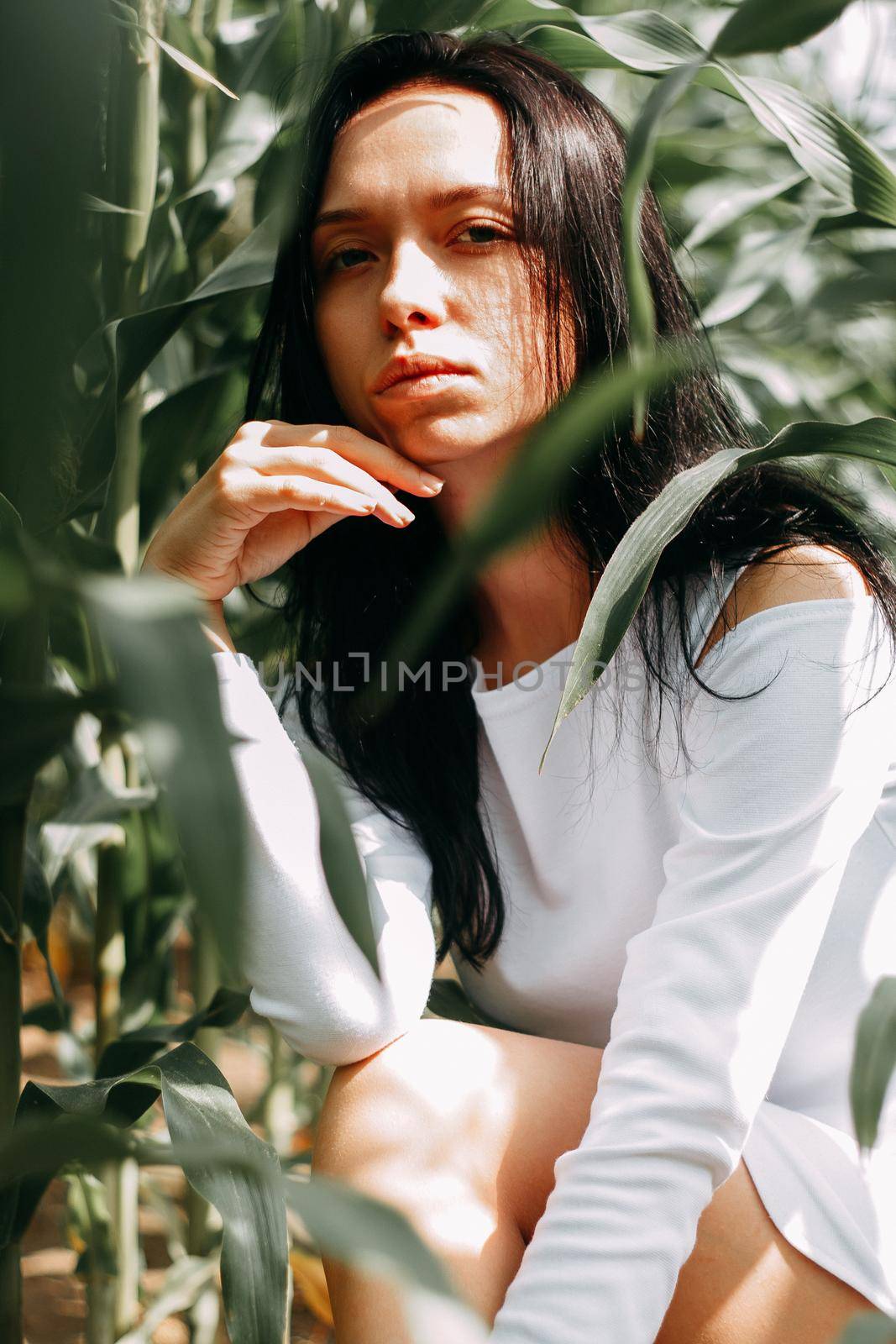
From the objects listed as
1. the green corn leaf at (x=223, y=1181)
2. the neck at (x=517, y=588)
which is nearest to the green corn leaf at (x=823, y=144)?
the neck at (x=517, y=588)

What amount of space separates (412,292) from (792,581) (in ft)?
0.80

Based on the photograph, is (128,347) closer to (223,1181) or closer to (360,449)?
(360,449)

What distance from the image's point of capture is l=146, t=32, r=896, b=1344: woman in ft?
1.87

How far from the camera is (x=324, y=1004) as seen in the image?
0.66 metres

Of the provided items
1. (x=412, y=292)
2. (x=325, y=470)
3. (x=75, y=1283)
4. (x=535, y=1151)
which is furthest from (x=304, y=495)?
(x=75, y=1283)

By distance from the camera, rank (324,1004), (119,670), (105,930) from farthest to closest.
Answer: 1. (105,930)
2. (324,1004)
3. (119,670)

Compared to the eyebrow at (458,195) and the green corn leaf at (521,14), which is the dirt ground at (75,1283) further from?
the green corn leaf at (521,14)

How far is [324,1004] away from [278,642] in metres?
0.38

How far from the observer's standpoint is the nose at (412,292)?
2.08 feet

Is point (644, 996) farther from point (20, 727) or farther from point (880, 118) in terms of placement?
point (880, 118)

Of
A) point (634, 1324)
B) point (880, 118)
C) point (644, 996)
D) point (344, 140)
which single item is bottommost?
point (634, 1324)

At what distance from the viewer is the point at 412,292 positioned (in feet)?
2.08

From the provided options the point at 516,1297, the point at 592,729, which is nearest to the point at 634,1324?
the point at 516,1297

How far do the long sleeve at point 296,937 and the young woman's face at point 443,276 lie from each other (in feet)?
0.58
